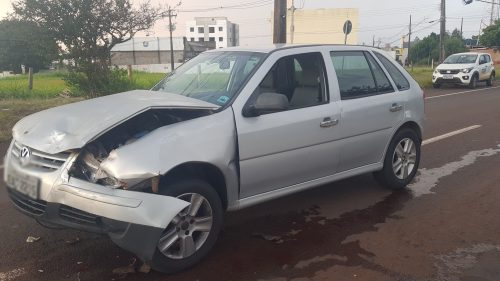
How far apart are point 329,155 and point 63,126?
7.94 ft

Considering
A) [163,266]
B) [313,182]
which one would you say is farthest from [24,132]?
[313,182]

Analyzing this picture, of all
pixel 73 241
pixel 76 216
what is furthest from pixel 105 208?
pixel 73 241

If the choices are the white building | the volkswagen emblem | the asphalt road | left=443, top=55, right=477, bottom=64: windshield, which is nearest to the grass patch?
the asphalt road

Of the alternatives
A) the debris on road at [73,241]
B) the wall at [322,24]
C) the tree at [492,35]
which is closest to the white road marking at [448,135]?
the debris on road at [73,241]

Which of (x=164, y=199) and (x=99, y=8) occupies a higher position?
(x=99, y=8)

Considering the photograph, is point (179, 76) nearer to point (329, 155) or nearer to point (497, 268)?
point (329, 155)

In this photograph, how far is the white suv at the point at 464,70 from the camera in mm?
21109

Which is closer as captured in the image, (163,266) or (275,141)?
(163,266)

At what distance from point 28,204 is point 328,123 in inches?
105

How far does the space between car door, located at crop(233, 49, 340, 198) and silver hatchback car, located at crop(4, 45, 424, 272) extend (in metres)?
0.01

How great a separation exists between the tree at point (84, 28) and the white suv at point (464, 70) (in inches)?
581

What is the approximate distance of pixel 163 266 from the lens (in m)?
3.42

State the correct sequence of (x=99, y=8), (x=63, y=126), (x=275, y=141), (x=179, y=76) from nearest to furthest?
(x=63, y=126) → (x=275, y=141) → (x=179, y=76) → (x=99, y=8)

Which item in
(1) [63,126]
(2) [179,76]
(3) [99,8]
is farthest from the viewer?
(3) [99,8]
